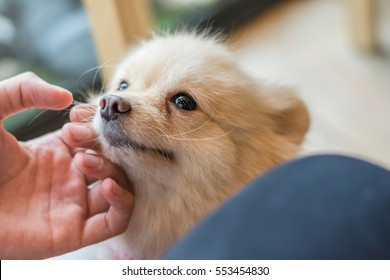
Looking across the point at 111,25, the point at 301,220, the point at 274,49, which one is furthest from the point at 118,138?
the point at 274,49

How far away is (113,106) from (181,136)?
15 cm

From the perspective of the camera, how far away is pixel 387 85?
7.68ft

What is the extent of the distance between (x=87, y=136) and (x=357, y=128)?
1.47m

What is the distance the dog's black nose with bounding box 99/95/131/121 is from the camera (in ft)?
3.05

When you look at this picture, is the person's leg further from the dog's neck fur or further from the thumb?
the thumb

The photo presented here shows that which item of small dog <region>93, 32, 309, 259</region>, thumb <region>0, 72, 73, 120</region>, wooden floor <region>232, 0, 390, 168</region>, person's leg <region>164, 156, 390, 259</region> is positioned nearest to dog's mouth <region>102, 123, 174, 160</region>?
small dog <region>93, 32, 309, 259</region>

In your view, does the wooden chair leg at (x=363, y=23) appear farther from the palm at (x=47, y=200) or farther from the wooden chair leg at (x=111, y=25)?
the palm at (x=47, y=200)

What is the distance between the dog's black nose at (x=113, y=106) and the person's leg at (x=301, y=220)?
354 mm

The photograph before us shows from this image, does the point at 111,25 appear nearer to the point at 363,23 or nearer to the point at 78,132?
the point at 78,132

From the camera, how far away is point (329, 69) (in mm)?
2488

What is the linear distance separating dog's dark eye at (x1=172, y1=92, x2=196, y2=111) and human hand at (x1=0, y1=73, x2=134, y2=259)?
0.18 meters

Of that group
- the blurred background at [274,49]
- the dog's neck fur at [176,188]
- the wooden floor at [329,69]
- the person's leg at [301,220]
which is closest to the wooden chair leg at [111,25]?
the blurred background at [274,49]

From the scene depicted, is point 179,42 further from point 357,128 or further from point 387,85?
point 387,85

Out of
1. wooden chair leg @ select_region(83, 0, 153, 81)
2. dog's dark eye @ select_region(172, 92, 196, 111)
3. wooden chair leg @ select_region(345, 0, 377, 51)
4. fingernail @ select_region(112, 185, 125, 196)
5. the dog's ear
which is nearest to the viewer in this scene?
fingernail @ select_region(112, 185, 125, 196)
